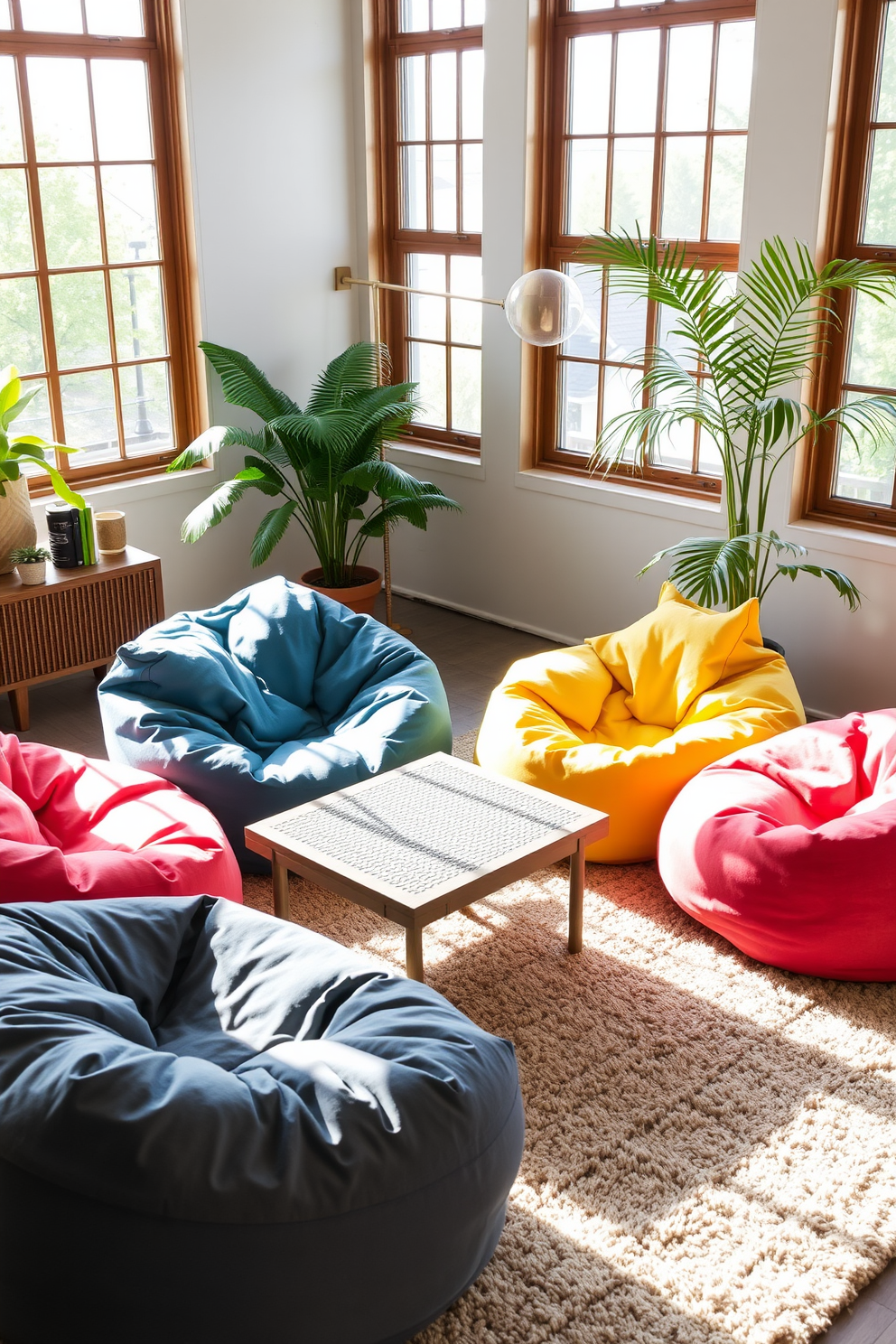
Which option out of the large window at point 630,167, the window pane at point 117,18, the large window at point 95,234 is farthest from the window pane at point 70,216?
the large window at point 630,167

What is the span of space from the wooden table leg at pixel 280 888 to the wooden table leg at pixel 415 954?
0.42 meters

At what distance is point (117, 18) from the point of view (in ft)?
16.7

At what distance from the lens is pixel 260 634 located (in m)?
4.26

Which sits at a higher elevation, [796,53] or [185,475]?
[796,53]

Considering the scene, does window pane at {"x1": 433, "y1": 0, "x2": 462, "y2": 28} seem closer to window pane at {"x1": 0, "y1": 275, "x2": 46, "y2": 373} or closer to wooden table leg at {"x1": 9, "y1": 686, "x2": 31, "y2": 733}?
window pane at {"x1": 0, "y1": 275, "x2": 46, "y2": 373}

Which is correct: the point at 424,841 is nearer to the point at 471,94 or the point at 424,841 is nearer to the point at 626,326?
the point at 626,326

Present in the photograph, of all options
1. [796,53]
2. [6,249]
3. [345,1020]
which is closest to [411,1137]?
[345,1020]

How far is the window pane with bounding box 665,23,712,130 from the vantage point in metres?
4.66

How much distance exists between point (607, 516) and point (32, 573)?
2295 mm

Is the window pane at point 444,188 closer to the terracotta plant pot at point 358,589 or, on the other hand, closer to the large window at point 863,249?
the terracotta plant pot at point 358,589

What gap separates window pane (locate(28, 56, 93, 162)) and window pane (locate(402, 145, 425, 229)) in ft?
4.84

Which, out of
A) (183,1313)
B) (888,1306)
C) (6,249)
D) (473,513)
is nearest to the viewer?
(183,1313)

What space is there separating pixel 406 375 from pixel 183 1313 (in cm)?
493

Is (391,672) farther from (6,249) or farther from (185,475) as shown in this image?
(6,249)
